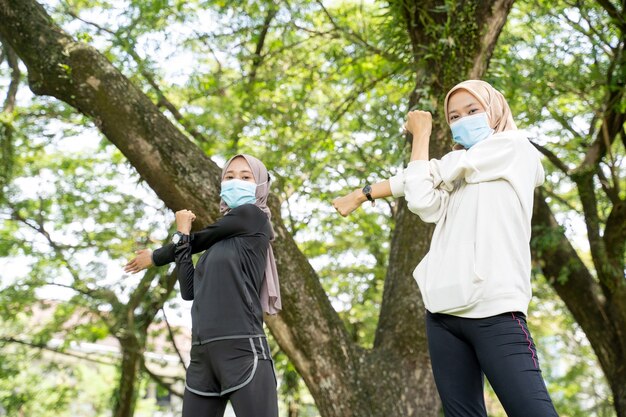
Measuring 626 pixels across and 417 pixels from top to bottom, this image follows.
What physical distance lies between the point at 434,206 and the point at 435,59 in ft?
8.94

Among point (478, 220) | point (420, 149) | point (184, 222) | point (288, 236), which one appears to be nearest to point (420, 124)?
point (420, 149)

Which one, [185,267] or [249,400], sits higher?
[185,267]

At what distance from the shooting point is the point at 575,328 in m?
14.8

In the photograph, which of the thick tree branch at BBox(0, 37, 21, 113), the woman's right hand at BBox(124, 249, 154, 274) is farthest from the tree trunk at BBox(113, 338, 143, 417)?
the woman's right hand at BBox(124, 249, 154, 274)

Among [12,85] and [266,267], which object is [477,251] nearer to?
[266,267]

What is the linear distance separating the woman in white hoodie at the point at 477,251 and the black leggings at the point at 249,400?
78 cm

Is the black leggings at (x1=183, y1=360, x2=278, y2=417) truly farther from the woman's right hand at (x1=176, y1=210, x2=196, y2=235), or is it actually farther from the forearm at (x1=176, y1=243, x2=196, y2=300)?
the woman's right hand at (x1=176, y1=210, x2=196, y2=235)

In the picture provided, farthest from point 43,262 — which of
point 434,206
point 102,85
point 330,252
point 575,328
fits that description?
point 575,328

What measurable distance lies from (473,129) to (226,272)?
122 cm

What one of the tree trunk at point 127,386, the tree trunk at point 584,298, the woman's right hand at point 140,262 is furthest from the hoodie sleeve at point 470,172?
the tree trunk at point 127,386

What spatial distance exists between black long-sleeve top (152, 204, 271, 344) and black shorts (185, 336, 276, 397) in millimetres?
36

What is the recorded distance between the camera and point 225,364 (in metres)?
2.91

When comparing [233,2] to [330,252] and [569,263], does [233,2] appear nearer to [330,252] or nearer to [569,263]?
[569,263]

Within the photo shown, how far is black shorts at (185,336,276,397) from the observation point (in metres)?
2.90
